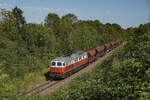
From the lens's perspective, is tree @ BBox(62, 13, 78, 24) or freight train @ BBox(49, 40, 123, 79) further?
tree @ BBox(62, 13, 78, 24)

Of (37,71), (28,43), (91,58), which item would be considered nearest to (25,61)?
(37,71)

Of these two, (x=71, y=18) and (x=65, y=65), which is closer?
(x=65, y=65)

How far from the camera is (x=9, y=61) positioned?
66.7 ft

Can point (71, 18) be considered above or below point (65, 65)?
above

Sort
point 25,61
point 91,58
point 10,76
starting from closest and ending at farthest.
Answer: point 10,76 → point 25,61 → point 91,58

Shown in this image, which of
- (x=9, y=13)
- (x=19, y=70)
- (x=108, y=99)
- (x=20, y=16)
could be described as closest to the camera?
(x=108, y=99)

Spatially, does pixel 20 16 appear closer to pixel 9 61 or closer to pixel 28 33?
pixel 28 33

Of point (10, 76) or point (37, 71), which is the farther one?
point (37, 71)

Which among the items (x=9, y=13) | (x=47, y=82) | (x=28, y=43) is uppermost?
(x=9, y=13)

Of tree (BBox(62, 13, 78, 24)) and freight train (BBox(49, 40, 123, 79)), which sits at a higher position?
tree (BBox(62, 13, 78, 24))

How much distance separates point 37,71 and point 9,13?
36.0ft

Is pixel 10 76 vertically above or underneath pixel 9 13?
underneath

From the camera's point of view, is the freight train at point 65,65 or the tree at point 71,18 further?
the tree at point 71,18

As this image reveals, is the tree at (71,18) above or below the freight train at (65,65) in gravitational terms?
above
